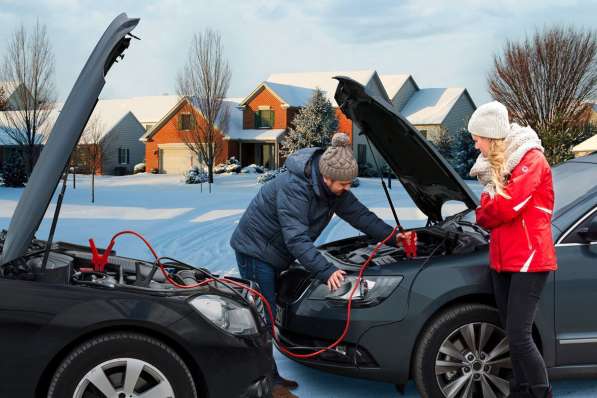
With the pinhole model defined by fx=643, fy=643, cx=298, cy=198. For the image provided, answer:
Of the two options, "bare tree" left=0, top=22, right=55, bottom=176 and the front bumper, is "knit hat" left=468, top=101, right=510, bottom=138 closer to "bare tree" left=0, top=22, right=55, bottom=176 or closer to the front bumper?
the front bumper

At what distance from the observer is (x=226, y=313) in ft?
11.2

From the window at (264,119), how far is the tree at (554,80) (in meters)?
18.0

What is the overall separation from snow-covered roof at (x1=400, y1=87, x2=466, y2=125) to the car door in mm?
41085

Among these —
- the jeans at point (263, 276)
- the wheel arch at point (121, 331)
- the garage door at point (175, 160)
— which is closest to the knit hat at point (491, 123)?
the jeans at point (263, 276)

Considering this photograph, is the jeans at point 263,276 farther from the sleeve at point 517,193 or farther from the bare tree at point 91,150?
the bare tree at point 91,150

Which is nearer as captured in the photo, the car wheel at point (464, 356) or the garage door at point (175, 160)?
the car wheel at point (464, 356)

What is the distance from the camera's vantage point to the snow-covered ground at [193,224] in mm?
4586

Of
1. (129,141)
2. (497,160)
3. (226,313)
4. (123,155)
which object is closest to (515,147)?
(497,160)

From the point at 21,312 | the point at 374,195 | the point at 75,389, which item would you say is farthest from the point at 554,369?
the point at 374,195

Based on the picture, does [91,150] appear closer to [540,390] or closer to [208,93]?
[208,93]

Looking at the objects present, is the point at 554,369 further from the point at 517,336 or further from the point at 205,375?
the point at 205,375

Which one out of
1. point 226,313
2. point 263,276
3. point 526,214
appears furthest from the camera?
point 263,276

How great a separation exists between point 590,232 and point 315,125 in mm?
32188

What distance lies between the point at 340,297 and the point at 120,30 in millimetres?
2041
